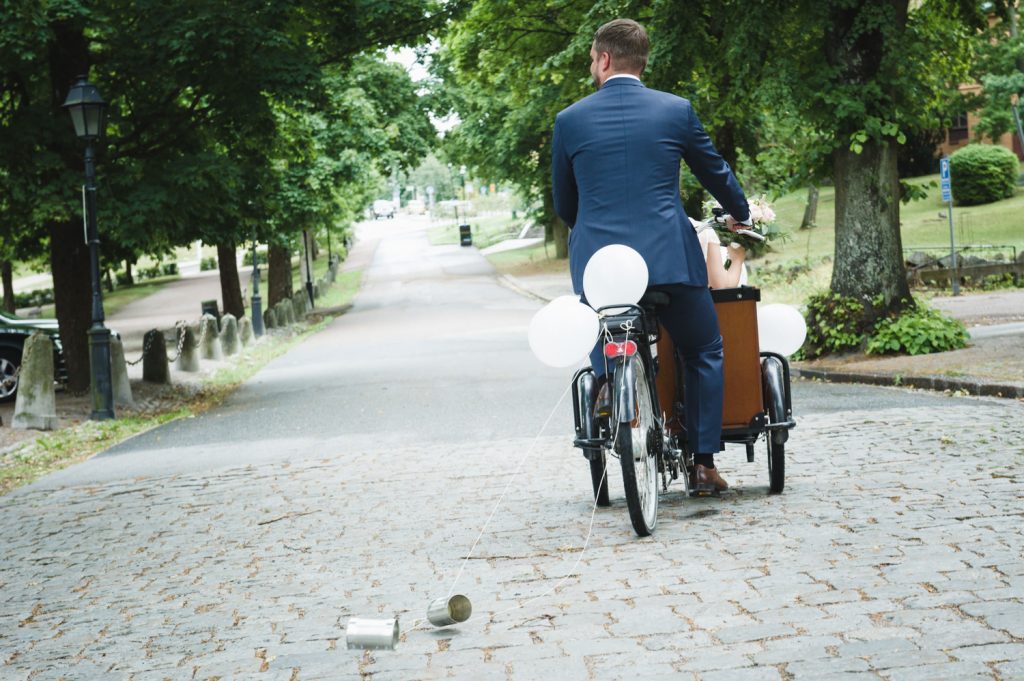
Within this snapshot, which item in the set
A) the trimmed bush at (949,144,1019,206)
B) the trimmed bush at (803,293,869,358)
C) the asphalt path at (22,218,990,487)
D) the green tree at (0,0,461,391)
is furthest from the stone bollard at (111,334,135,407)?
the trimmed bush at (949,144,1019,206)

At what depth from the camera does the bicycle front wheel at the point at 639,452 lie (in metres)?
5.19

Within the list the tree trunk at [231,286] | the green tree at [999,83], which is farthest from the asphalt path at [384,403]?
the green tree at [999,83]

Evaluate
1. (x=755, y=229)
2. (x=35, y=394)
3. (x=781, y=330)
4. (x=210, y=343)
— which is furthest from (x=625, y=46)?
(x=210, y=343)

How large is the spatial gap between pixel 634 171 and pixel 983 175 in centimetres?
4370

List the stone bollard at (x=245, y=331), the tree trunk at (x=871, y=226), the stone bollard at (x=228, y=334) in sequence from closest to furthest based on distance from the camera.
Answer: the tree trunk at (x=871, y=226) < the stone bollard at (x=228, y=334) < the stone bollard at (x=245, y=331)

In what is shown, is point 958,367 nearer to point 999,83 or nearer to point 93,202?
point 93,202

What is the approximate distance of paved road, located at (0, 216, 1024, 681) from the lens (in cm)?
395

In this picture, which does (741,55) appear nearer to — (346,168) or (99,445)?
(99,445)

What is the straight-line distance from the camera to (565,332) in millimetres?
5379

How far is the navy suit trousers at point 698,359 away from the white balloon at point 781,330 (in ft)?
1.97

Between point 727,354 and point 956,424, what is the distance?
330 centimetres

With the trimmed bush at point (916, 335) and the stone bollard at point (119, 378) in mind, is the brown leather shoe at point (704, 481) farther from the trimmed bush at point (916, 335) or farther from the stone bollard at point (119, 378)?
the stone bollard at point (119, 378)

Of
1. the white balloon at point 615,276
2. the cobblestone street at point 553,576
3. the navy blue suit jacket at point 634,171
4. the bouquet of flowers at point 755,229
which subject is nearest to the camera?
the cobblestone street at point 553,576

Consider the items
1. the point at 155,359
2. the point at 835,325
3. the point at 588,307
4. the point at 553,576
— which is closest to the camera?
the point at 553,576
